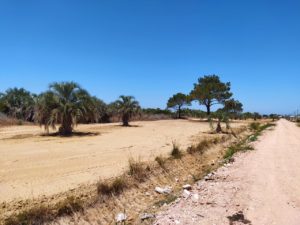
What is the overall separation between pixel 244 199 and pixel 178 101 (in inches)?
2069

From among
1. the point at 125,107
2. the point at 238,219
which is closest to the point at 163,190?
the point at 238,219

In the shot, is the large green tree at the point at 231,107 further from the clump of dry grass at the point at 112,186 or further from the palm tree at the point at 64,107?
the clump of dry grass at the point at 112,186

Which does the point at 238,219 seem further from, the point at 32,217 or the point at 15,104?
the point at 15,104

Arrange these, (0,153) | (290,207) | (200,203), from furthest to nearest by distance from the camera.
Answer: (0,153)
(200,203)
(290,207)

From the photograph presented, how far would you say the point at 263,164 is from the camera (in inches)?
468

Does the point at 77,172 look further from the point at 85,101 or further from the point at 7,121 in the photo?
the point at 7,121

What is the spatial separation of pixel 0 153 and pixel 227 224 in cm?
1032

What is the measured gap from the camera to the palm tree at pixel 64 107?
2242 centimetres

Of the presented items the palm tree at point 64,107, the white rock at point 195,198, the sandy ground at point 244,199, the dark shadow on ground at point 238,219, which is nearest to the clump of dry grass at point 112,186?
the sandy ground at point 244,199

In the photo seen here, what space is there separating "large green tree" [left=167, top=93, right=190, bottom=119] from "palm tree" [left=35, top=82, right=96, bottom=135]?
36.5 m

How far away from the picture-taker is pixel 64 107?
22359 mm

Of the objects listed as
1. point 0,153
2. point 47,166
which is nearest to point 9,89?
point 0,153

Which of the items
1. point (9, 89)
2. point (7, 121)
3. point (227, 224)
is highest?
point (9, 89)

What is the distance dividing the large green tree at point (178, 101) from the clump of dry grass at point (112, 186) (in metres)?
50.8
